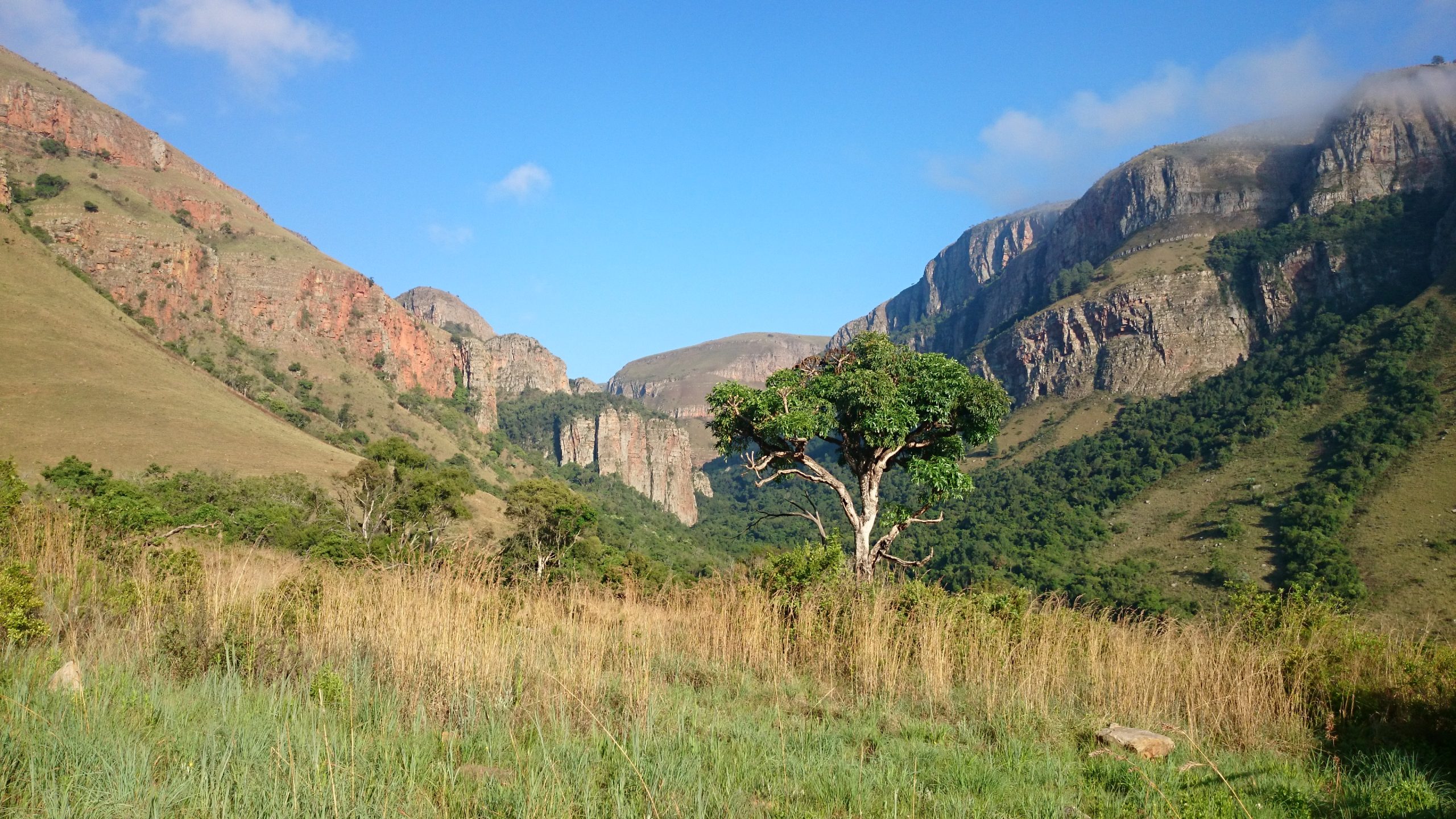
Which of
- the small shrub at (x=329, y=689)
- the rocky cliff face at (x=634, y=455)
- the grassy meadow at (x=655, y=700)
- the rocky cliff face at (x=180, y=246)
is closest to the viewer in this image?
the grassy meadow at (x=655, y=700)

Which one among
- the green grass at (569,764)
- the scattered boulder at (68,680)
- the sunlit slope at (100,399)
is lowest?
the green grass at (569,764)

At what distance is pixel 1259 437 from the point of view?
67.7 metres

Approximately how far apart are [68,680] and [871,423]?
862cm

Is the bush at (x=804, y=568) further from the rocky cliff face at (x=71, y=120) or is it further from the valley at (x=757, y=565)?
the rocky cliff face at (x=71, y=120)

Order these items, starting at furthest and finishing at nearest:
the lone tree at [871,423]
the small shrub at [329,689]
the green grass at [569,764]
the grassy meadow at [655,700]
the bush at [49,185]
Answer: the bush at [49,185] < the lone tree at [871,423] < the small shrub at [329,689] < the grassy meadow at [655,700] < the green grass at [569,764]

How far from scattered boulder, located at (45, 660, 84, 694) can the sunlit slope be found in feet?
141

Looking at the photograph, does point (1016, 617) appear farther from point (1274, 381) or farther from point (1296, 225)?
point (1296, 225)

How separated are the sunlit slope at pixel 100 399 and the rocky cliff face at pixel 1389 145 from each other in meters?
142

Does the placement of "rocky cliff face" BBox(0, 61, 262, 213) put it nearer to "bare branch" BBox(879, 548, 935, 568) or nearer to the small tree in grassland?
the small tree in grassland

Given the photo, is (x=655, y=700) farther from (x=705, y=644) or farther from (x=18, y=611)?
(x=18, y=611)

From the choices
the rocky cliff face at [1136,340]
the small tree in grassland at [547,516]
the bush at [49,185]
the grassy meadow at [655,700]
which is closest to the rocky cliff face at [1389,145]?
the rocky cliff face at [1136,340]

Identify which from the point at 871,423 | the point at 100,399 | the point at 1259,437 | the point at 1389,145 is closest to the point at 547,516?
the point at 871,423

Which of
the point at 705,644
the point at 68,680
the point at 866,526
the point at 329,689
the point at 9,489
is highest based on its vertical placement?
the point at 9,489

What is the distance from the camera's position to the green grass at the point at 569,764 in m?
3.07
